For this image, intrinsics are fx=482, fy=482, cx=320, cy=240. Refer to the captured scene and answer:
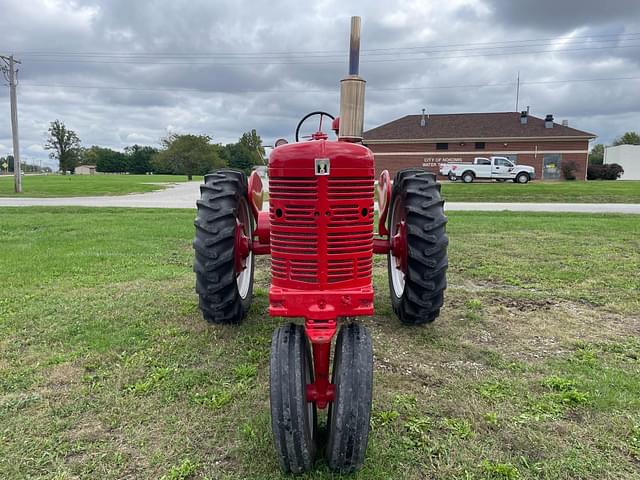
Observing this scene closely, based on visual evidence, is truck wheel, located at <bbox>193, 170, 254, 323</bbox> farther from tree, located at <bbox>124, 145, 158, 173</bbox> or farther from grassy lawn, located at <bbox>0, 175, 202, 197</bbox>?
tree, located at <bbox>124, 145, 158, 173</bbox>

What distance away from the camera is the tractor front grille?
253cm

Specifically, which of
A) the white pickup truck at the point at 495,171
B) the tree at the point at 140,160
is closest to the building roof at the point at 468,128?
the white pickup truck at the point at 495,171

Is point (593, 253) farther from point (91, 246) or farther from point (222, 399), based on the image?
point (91, 246)

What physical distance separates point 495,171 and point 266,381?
2946cm

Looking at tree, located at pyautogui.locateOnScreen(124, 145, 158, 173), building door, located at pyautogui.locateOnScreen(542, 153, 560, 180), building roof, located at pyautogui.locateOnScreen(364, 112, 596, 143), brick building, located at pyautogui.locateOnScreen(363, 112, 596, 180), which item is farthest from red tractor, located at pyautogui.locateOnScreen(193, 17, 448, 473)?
tree, located at pyautogui.locateOnScreen(124, 145, 158, 173)

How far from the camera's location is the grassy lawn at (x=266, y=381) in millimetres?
2457

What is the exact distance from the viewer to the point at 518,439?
2.62 metres

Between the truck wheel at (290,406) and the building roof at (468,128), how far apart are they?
34940 millimetres

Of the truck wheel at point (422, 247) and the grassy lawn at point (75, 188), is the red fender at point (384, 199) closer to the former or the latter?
the truck wheel at point (422, 247)

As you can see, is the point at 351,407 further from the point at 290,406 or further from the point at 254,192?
the point at 254,192

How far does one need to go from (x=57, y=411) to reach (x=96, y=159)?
9652 centimetres

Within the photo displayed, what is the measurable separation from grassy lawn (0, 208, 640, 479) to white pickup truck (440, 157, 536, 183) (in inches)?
991

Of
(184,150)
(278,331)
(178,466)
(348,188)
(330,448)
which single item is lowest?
(178,466)

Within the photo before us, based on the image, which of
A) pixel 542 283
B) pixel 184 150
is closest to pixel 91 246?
pixel 542 283
